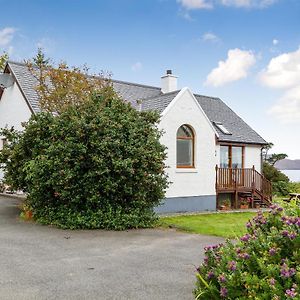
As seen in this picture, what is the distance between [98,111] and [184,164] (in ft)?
20.4

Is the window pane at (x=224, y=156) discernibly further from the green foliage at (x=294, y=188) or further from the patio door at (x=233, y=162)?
the green foliage at (x=294, y=188)

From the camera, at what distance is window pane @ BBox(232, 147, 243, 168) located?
69.3ft

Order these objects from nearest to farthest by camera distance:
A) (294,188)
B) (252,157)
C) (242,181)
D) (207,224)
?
(207,224)
(242,181)
(252,157)
(294,188)

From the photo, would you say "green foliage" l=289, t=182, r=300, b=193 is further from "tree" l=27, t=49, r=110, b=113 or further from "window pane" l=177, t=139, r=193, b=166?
"tree" l=27, t=49, r=110, b=113

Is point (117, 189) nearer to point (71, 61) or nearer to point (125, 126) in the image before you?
point (125, 126)

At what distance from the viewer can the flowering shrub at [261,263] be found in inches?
134

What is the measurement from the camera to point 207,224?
12.9 m

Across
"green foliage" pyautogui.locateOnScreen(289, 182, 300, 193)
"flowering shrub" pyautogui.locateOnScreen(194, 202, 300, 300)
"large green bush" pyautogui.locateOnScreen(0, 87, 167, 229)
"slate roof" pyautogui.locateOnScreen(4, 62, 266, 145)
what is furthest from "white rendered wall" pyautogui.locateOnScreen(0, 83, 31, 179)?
"green foliage" pyautogui.locateOnScreen(289, 182, 300, 193)

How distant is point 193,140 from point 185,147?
0.47m

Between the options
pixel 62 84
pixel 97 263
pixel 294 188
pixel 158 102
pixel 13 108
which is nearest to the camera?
pixel 97 263

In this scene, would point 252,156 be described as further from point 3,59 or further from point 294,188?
point 3,59

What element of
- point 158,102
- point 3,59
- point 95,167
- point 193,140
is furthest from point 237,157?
point 3,59

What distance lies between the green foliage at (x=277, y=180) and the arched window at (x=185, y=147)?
12.6m

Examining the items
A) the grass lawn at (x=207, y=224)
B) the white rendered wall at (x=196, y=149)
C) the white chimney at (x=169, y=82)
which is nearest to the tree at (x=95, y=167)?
the grass lawn at (x=207, y=224)
